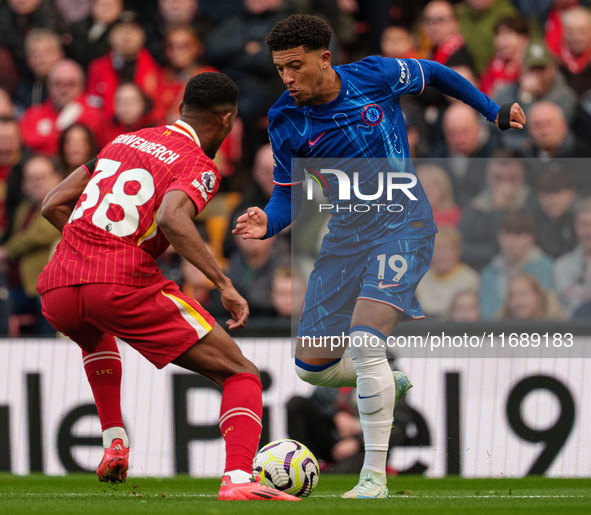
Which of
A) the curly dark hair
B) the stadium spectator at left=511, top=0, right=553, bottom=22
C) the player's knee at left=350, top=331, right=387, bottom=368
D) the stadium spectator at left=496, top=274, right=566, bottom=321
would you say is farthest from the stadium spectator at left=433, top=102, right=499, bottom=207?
the player's knee at left=350, top=331, right=387, bottom=368

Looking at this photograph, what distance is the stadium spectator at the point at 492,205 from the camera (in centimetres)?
822

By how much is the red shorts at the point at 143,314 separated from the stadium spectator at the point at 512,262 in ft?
11.9

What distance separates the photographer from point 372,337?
5.13 m

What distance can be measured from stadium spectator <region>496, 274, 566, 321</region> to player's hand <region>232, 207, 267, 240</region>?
124 inches

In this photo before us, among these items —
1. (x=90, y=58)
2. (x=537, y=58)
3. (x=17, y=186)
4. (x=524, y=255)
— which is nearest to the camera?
(x=524, y=255)

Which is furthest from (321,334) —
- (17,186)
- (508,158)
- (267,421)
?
(17,186)

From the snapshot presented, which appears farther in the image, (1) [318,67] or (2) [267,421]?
(2) [267,421]

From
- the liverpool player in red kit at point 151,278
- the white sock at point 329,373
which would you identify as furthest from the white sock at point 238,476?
the white sock at point 329,373

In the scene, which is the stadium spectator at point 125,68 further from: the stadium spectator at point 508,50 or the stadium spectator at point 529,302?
the stadium spectator at point 529,302

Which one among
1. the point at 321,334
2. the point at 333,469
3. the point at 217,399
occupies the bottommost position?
the point at 333,469

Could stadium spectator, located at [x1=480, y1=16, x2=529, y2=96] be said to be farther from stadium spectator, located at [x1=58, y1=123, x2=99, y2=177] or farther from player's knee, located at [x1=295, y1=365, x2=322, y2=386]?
player's knee, located at [x1=295, y1=365, x2=322, y2=386]

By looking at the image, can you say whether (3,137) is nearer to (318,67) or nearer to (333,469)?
(333,469)

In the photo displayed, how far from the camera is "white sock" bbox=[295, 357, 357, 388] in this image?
5.91m

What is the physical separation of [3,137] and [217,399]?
12.7 feet
